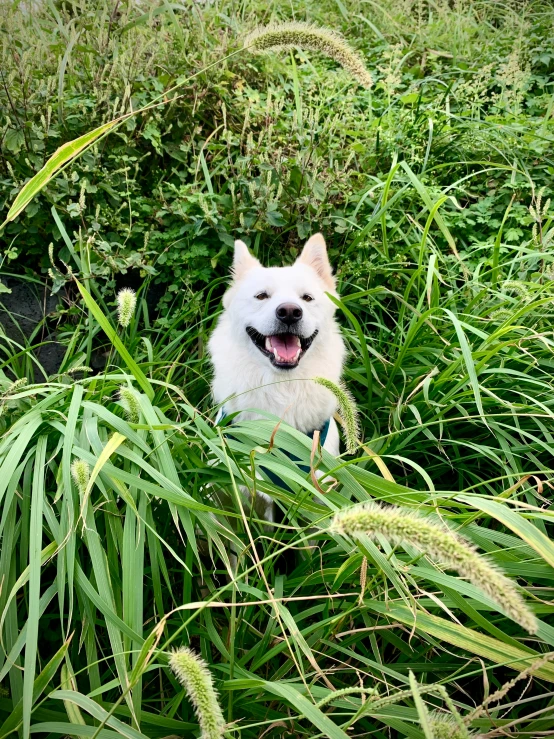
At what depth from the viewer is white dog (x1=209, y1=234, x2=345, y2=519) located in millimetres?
2785

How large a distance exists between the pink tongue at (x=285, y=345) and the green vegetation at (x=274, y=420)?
32cm

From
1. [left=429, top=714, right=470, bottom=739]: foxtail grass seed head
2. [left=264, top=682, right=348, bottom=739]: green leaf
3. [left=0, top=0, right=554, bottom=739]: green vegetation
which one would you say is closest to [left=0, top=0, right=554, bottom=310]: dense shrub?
[left=0, top=0, right=554, bottom=739]: green vegetation

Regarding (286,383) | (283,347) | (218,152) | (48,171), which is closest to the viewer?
(48,171)

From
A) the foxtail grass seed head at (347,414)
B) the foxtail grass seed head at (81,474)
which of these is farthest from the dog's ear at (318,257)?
the foxtail grass seed head at (81,474)

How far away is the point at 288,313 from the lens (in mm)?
2666

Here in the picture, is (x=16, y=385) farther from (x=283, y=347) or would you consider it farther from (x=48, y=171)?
(x=283, y=347)

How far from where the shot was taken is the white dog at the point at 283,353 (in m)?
2.79

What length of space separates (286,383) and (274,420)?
2.44 feet

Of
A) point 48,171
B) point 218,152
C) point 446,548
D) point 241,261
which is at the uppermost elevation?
point 218,152

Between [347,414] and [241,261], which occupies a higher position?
[241,261]

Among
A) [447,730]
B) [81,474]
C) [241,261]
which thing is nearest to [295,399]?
[241,261]

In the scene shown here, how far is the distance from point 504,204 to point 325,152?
4.37 feet

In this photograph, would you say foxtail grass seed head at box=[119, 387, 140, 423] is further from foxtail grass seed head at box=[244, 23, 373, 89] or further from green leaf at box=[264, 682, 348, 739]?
foxtail grass seed head at box=[244, 23, 373, 89]

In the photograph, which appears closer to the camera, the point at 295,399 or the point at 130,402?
the point at 130,402
